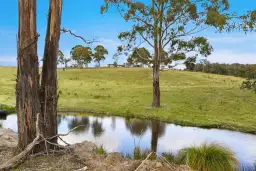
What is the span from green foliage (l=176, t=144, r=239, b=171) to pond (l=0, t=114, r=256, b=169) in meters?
2.33

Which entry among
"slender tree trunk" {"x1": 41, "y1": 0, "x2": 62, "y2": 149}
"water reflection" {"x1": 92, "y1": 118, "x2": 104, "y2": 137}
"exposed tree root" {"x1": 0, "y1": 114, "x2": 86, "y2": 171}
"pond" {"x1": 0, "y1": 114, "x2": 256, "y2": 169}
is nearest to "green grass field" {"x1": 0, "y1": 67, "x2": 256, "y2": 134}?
"pond" {"x1": 0, "y1": 114, "x2": 256, "y2": 169}

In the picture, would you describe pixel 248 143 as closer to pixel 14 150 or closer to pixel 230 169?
pixel 230 169

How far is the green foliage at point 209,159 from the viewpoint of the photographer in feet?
29.3

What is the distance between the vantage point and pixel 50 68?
8812mm

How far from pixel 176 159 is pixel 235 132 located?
8.53 meters

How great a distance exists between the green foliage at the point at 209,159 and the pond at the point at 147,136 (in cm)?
233

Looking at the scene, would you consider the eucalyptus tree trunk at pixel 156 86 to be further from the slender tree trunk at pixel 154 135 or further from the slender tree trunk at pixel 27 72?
the slender tree trunk at pixel 27 72

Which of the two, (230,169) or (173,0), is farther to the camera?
(173,0)

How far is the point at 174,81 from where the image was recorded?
1993 inches

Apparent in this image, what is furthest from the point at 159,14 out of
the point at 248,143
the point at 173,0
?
the point at 248,143

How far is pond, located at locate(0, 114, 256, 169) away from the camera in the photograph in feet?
43.9

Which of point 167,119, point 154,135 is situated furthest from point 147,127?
point 167,119

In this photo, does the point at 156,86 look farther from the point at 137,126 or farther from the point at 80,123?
the point at 80,123

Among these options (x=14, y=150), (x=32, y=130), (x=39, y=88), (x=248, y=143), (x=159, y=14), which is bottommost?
(x=248, y=143)
